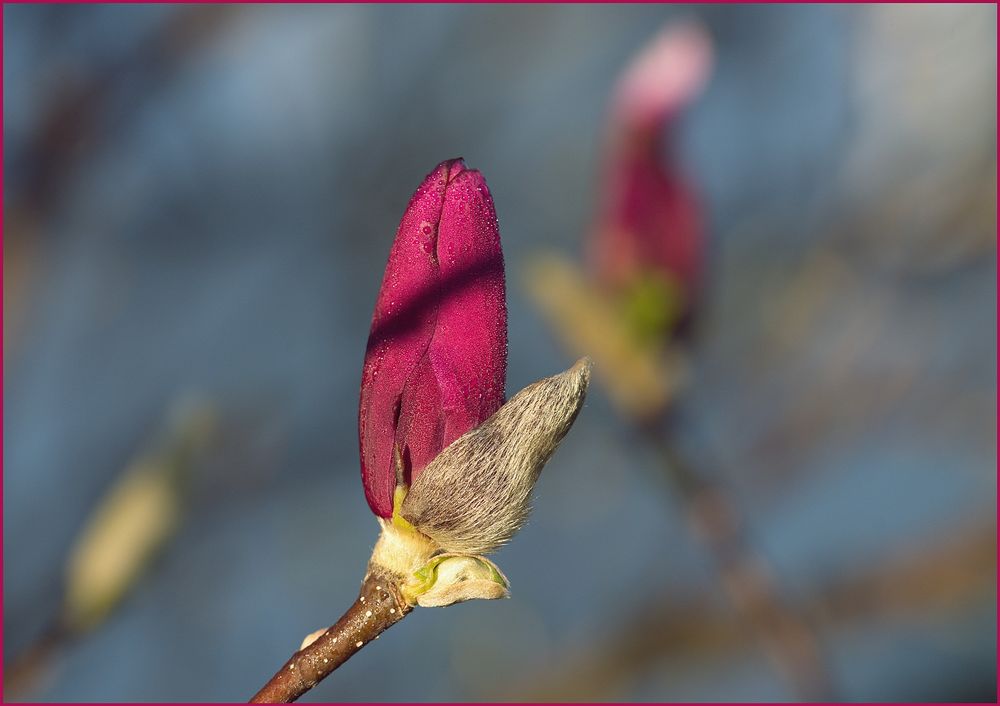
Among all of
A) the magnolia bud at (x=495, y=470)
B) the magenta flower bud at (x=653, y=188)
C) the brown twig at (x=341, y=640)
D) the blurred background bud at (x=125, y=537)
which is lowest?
the brown twig at (x=341, y=640)

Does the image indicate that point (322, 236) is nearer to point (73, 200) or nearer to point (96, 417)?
point (96, 417)

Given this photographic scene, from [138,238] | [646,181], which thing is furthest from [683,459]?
[138,238]

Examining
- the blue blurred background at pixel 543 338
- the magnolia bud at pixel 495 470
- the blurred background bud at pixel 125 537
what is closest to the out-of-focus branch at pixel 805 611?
the blue blurred background at pixel 543 338

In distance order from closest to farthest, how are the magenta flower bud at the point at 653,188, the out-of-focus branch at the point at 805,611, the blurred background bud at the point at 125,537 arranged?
the blurred background bud at the point at 125,537, the magenta flower bud at the point at 653,188, the out-of-focus branch at the point at 805,611

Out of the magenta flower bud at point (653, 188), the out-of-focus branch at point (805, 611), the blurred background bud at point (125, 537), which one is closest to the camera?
the blurred background bud at point (125, 537)

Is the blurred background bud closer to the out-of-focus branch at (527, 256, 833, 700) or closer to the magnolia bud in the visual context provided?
the magnolia bud

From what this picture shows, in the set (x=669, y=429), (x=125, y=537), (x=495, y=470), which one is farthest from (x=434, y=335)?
(x=669, y=429)

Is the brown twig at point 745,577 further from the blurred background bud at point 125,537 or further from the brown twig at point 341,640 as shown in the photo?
the brown twig at point 341,640
